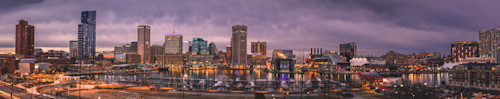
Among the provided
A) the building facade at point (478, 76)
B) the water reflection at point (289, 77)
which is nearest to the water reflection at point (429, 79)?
the water reflection at point (289, 77)

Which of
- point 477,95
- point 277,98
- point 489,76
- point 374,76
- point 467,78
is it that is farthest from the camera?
point 374,76

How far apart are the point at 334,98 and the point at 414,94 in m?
10.6

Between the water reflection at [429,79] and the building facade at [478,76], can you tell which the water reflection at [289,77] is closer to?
the water reflection at [429,79]

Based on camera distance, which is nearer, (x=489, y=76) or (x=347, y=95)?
(x=347, y=95)

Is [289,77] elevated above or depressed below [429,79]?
below

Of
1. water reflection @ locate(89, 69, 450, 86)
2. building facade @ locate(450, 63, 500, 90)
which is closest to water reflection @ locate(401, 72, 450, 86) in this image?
water reflection @ locate(89, 69, 450, 86)

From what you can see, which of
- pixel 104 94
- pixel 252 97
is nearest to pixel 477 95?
pixel 252 97

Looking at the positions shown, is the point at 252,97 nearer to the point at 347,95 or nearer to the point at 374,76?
the point at 347,95

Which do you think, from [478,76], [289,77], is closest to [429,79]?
A: [289,77]

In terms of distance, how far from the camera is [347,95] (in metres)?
39.1

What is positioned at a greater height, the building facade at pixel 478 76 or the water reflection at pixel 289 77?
the building facade at pixel 478 76

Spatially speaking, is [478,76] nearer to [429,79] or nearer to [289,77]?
[429,79]

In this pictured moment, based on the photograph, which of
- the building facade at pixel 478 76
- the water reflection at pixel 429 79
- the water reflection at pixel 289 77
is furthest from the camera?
the water reflection at pixel 289 77

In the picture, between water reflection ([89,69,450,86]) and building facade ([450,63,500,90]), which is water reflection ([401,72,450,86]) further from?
building facade ([450,63,500,90])
